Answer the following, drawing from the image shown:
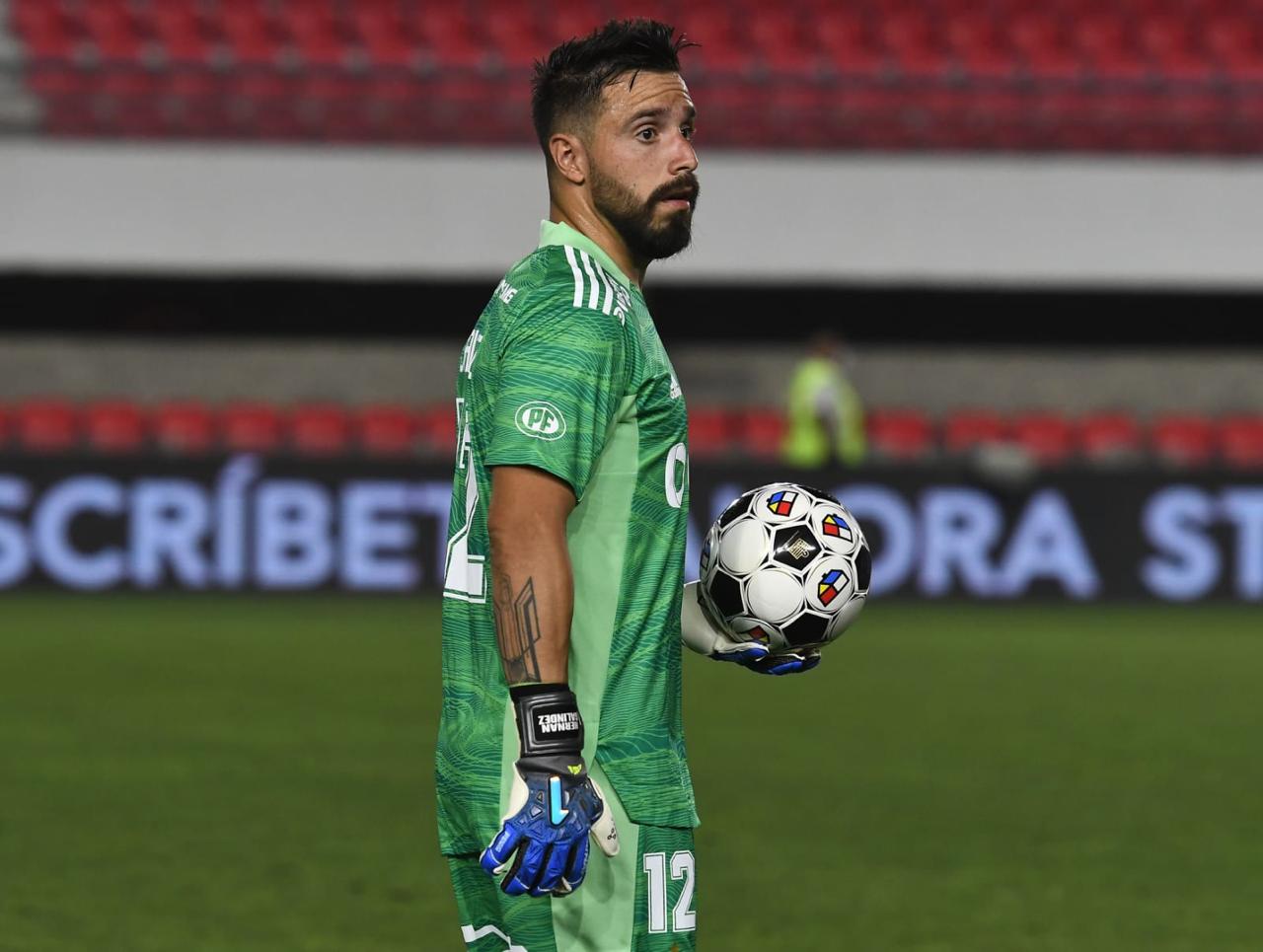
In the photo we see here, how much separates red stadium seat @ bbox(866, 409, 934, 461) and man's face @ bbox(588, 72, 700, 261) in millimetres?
16416

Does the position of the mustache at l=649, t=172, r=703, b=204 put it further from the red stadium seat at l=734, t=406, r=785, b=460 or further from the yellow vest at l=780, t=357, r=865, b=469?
the red stadium seat at l=734, t=406, r=785, b=460

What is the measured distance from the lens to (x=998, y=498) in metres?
15.7

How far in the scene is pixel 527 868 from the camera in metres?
2.59

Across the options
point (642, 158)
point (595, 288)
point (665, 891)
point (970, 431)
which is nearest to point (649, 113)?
point (642, 158)

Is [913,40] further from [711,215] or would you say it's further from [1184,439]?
[1184,439]

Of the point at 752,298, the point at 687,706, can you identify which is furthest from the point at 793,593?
the point at 752,298

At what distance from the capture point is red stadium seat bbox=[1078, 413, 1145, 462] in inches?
763

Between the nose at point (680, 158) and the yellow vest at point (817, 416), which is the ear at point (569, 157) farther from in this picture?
the yellow vest at point (817, 416)

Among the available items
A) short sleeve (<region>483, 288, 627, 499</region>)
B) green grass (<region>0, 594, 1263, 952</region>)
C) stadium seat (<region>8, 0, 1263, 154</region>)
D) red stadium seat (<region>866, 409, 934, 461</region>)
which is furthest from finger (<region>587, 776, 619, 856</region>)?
red stadium seat (<region>866, 409, 934, 461</region>)

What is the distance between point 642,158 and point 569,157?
0.11m

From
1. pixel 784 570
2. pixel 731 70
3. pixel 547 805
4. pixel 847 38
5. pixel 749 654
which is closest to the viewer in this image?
pixel 547 805

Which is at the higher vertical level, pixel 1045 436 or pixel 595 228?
pixel 1045 436

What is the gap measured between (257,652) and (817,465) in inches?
199

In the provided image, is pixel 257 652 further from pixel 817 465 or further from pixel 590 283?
pixel 590 283
